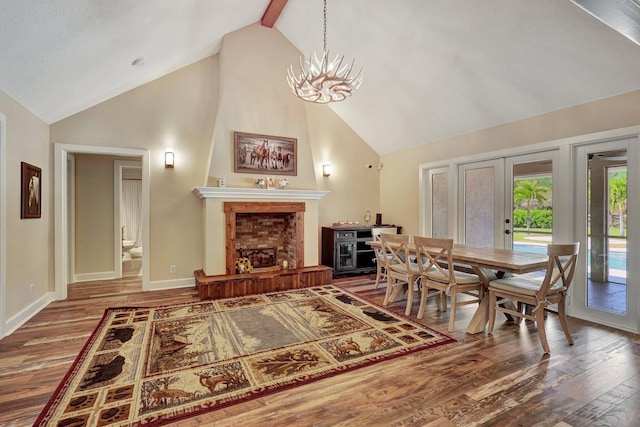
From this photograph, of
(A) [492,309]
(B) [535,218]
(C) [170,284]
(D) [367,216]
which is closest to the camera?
(A) [492,309]

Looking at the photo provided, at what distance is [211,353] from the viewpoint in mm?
2537

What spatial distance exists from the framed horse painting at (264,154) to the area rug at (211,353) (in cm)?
217

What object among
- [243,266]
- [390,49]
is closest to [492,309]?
[243,266]

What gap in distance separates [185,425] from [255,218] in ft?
12.0

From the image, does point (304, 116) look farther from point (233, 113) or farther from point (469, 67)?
point (469, 67)

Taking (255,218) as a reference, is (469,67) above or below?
above

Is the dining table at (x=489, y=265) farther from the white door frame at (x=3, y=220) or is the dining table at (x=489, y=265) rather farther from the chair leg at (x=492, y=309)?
the white door frame at (x=3, y=220)

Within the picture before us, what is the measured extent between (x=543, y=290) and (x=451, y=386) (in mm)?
1239

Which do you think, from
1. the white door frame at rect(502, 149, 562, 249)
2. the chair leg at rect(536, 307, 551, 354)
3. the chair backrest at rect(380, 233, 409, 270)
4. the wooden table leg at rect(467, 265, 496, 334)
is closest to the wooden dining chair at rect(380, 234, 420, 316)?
the chair backrest at rect(380, 233, 409, 270)

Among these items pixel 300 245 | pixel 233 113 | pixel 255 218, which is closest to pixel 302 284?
pixel 300 245

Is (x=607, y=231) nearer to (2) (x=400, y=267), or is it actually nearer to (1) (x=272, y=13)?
(2) (x=400, y=267)

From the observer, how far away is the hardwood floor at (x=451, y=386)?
177 cm

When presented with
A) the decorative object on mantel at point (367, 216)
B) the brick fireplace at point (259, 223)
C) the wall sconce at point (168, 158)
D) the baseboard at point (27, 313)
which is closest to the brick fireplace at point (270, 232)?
the brick fireplace at point (259, 223)

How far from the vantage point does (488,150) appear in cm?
434
